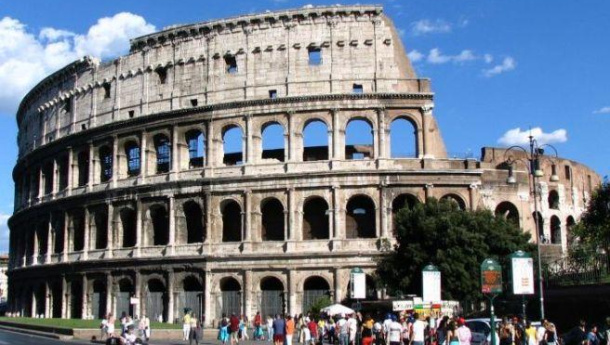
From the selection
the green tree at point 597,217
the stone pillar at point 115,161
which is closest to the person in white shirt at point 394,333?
the green tree at point 597,217

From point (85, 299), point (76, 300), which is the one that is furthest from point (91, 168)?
point (76, 300)

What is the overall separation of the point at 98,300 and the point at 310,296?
13284 millimetres

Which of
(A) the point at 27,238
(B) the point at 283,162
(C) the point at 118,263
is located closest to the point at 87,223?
(C) the point at 118,263

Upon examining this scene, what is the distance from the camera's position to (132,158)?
157ft

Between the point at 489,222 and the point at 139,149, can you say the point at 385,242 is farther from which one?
the point at 139,149

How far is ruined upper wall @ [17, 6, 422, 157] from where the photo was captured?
41.4m

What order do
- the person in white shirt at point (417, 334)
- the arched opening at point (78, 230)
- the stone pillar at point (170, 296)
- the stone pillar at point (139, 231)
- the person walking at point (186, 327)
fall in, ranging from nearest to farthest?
the person in white shirt at point (417, 334) → the person walking at point (186, 327) → the stone pillar at point (170, 296) → the stone pillar at point (139, 231) → the arched opening at point (78, 230)

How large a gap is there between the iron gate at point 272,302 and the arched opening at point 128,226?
357 inches

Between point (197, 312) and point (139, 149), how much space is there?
10.2 metres

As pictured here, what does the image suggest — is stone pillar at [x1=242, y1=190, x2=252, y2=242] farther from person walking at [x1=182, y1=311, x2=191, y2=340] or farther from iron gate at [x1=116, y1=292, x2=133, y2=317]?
person walking at [x1=182, y1=311, x2=191, y2=340]

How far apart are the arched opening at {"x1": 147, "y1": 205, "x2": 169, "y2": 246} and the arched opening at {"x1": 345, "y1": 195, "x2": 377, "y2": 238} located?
33.0ft

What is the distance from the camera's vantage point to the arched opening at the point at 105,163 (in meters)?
47.7

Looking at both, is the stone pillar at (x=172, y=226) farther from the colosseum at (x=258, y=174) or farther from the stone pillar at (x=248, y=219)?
the stone pillar at (x=248, y=219)

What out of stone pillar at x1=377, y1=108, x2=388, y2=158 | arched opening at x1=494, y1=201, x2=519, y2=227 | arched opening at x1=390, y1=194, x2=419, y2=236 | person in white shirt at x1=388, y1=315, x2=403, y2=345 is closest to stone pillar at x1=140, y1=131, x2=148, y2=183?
stone pillar at x1=377, y1=108, x2=388, y2=158
